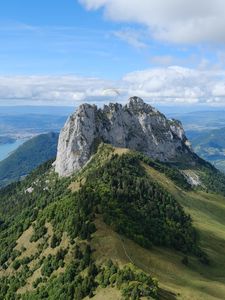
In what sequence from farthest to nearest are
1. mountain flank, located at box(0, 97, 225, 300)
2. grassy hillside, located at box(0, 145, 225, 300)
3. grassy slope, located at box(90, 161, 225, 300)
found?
grassy slope, located at box(90, 161, 225, 300) < grassy hillside, located at box(0, 145, 225, 300) < mountain flank, located at box(0, 97, 225, 300)

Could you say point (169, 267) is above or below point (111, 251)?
below

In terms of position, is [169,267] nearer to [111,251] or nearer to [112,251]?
[112,251]

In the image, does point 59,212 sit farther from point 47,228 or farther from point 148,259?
point 148,259

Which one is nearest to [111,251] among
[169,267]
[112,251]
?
[112,251]

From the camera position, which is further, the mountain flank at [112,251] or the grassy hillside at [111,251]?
the grassy hillside at [111,251]

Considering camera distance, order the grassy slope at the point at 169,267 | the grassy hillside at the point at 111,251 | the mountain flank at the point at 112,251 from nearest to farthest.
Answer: the mountain flank at the point at 112,251 → the grassy hillside at the point at 111,251 → the grassy slope at the point at 169,267

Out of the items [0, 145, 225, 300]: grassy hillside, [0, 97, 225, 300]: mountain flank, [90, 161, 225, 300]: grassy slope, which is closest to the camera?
[0, 97, 225, 300]: mountain flank

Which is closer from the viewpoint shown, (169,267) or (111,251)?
(111,251)

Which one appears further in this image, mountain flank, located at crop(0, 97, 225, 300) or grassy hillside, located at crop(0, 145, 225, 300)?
grassy hillside, located at crop(0, 145, 225, 300)
